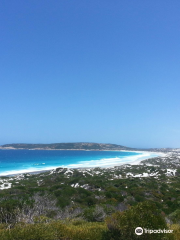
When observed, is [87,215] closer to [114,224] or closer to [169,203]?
[114,224]

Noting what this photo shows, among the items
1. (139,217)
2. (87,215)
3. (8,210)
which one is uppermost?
(139,217)

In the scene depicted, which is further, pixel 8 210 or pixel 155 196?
pixel 155 196

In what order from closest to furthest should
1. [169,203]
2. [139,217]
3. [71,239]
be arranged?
[139,217]
[71,239]
[169,203]

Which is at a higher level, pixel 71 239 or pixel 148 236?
pixel 148 236

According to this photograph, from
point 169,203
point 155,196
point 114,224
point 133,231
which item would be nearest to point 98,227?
point 114,224

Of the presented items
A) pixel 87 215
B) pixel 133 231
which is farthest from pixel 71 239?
pixel 87 215

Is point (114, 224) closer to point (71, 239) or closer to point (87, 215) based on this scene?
point (71, 239)

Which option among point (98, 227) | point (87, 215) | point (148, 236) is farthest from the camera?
point (87, 215)

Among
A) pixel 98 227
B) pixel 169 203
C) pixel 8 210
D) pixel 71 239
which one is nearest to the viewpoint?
pixel 71 239

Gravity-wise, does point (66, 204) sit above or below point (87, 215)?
below
